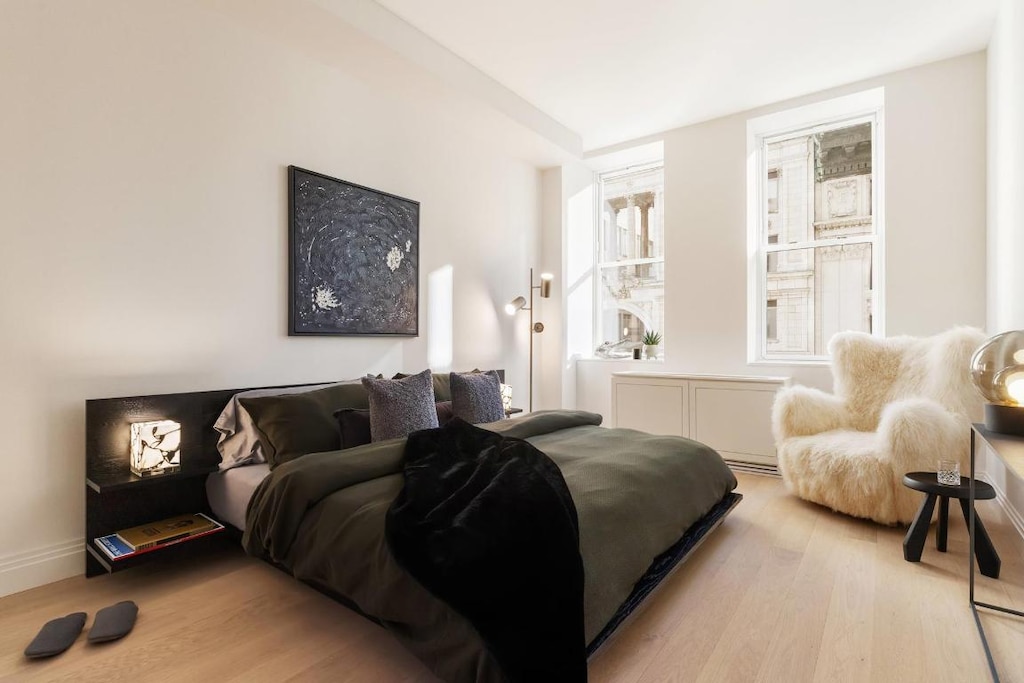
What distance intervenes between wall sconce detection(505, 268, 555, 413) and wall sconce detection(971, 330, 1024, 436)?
3076 mm

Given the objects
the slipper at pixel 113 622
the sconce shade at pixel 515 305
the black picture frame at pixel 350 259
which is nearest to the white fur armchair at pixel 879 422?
the sconce shade at pixel 515 305

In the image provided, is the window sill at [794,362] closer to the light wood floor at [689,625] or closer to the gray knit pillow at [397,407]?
the light wood floor at [689,625]

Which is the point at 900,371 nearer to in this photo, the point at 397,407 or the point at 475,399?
the point at 475,399

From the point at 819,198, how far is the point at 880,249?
63cm

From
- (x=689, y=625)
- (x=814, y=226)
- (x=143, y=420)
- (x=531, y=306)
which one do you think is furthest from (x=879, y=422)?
(x=143, y=420)

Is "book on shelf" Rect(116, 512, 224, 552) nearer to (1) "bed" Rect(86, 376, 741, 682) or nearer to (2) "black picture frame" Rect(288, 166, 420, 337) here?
(1) "bed" Rect(86, 376, 741, 682)

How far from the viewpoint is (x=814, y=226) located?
4.20 m

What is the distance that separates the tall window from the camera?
16.6 ft

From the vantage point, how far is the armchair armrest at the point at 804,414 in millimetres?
3188

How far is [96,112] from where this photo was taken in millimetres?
2305

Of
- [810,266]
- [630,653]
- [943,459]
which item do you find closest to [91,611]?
[630,653]

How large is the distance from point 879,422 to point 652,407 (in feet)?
5.39

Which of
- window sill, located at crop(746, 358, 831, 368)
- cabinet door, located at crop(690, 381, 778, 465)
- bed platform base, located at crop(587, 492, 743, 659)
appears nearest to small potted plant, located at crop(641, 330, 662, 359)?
cabinet door, located at crop(690, 381, 778, 465)

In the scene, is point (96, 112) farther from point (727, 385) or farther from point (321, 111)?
point (727, 385)
